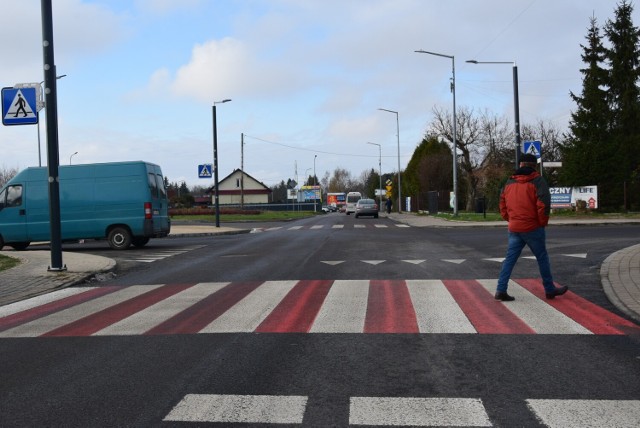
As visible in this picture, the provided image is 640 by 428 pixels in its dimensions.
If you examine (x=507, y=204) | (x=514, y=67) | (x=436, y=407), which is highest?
(x=514, y=67)

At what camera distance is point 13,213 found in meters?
18.1

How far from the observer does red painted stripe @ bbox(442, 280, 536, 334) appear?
6058mm

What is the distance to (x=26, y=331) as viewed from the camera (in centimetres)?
645

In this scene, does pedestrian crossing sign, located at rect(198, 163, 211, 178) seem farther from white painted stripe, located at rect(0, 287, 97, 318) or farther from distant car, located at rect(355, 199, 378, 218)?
white painted stripe, located at rect(0, 287, 97, 318)

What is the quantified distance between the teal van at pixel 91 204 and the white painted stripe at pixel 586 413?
15.3m

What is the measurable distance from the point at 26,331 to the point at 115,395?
2.81 meters

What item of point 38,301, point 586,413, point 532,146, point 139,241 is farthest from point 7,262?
point 532,146

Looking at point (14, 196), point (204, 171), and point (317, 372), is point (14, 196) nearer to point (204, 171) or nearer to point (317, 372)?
point (204, 171)

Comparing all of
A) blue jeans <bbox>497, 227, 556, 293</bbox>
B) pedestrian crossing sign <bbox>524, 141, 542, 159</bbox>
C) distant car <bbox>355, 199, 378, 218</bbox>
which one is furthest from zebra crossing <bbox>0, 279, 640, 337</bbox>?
distant car <bbox>355, 199, 378, 218</bbox>

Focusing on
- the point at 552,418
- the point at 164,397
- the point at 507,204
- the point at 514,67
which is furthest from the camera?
the point at 514,67

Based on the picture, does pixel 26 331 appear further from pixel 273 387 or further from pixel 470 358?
pixel 470 358

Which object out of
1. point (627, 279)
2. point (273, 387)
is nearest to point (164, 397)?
point (273, 387)

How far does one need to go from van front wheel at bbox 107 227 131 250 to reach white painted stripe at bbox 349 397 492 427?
1504 centimetres

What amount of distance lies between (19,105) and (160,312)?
6694 millimetres
